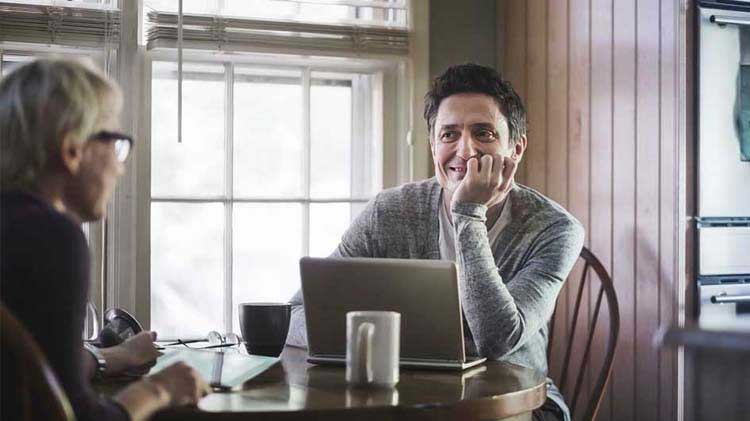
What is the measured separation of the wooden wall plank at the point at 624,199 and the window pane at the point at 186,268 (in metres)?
1.18

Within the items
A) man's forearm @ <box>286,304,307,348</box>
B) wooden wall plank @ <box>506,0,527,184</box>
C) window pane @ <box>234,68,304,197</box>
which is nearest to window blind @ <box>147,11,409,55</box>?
window pane @ <box>234,68,304,197</box>

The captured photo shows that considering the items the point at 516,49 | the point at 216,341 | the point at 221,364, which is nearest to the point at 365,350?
the point at 221,364

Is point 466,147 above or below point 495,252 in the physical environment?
above

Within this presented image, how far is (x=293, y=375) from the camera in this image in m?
1.72

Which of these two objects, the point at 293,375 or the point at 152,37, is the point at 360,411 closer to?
the point at 293,375

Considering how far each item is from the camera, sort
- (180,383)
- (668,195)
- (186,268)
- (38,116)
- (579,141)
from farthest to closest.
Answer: (186,268) < (579,141) < (668,195) < (180,383) < (38,116)

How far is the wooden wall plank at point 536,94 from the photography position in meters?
3.13

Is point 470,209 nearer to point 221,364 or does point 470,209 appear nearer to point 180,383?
point 221,364

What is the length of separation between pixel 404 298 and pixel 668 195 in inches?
40.1

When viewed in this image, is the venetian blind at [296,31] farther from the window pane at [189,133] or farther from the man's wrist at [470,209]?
the man's wrist at [470,209]

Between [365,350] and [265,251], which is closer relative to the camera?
[365,350]

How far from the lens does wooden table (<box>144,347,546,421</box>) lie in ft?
4.55

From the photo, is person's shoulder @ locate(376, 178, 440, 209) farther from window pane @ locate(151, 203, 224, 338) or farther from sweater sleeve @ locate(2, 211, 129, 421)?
sweater sleeve @ locate(2, 211, 129, 421)

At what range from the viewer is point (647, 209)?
258cm
